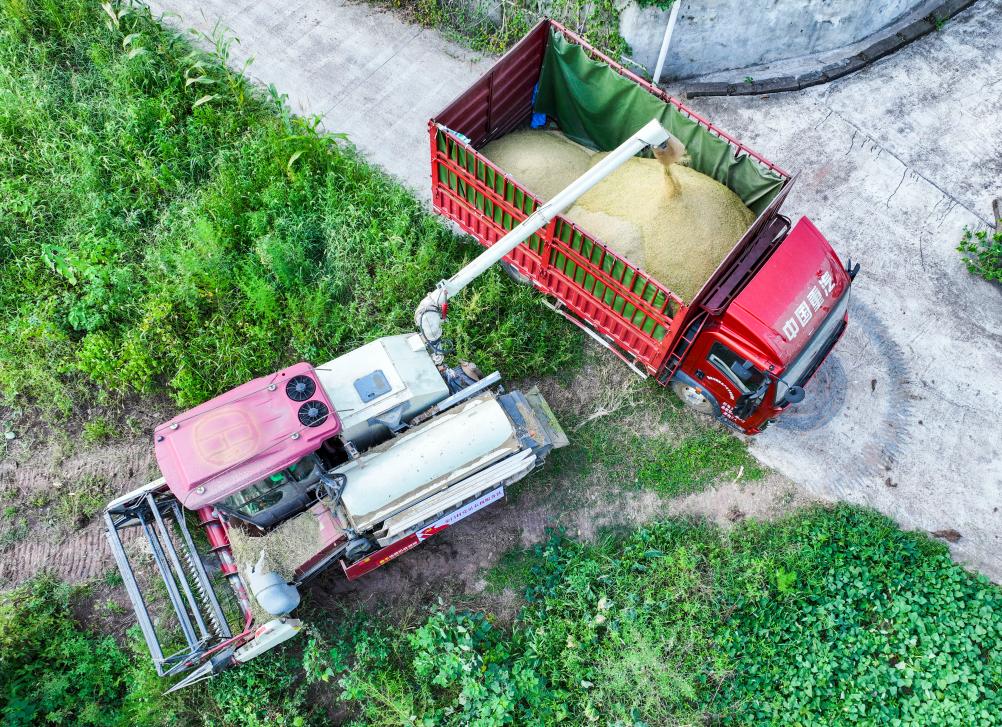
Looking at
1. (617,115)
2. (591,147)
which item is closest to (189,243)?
(591,147)

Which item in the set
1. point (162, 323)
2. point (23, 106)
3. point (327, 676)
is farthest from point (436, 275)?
point (23, 106)

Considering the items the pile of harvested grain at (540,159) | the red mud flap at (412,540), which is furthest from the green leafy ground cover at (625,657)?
the pile of harvested grain at (540,159)

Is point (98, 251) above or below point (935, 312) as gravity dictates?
below

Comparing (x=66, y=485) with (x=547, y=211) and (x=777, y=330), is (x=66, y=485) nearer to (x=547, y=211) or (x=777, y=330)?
(x=547, y=211)

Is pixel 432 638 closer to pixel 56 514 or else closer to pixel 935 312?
pixel 56 514

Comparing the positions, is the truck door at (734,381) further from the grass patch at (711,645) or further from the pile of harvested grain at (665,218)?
the grass patch at (711,645)

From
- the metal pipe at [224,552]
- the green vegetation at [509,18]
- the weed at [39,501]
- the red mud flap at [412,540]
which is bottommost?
the weed at [39,501]

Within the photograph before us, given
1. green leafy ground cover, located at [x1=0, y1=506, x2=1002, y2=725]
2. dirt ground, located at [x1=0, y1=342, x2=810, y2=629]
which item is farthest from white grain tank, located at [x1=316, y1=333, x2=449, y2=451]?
green leafy ground cover, located at [x1=0, y1=506, x2=1002, y2=725]

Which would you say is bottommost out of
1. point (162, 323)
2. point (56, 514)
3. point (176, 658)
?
point (56, 514)
